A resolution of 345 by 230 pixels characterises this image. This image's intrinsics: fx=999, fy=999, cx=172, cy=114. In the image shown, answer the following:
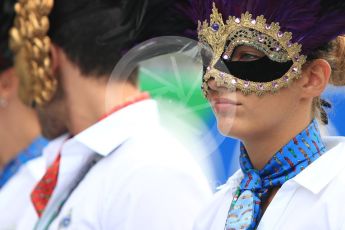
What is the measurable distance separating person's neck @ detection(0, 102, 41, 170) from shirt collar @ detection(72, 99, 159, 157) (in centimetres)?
204

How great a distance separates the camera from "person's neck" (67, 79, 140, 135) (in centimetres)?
455

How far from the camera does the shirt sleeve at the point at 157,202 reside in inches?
162

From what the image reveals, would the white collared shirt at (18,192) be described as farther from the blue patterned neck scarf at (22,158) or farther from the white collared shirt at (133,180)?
the white collared shirt at (133,180)

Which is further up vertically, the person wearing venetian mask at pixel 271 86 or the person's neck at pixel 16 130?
the person wearing venetian mask at pixel 271 86

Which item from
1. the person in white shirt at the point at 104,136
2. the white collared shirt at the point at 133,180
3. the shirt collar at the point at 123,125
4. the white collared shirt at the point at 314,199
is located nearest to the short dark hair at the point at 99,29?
the person in white shirt at the point at 104,136

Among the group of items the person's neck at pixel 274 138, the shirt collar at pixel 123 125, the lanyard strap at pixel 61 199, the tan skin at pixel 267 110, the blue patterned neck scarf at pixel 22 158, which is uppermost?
the tan skin at pixel 267 110

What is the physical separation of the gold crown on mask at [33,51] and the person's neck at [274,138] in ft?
5.76

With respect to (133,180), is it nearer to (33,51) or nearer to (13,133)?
(33,51)

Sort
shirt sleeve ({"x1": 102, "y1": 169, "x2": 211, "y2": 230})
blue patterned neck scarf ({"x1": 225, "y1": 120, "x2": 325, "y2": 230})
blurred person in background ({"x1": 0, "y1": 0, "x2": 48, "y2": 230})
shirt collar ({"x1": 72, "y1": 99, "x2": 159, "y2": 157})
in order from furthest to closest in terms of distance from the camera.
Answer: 1. blurred person in background ({"x1": 0, "y1": 0, "x2": 48, "y2": 230})
2. shirt collar ({"x1": 72, "y1": 99, "x2": 159, "y2": 157})
3. shirt sleeve ({"x1": 102, "y1": 169, "x2": 211, "y2": 230})
4. blue patterned neck scarf ({"x1": 225, "y1": 120, "x2": 325, "y2": 230})

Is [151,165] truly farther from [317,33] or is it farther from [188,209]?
[317,33]

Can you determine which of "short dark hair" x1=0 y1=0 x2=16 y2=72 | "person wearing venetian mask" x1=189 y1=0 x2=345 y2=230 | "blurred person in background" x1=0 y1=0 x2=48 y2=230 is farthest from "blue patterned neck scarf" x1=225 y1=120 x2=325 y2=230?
"short dark hair" x1=0 y1=0 x2=16 y2=72

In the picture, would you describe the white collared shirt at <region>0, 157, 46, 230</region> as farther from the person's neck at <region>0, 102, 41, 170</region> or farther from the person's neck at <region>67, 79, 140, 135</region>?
the person's neck at <region>67, 79, 140, 135</region>

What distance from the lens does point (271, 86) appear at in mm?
3479

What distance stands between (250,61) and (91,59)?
1426 millimetres
